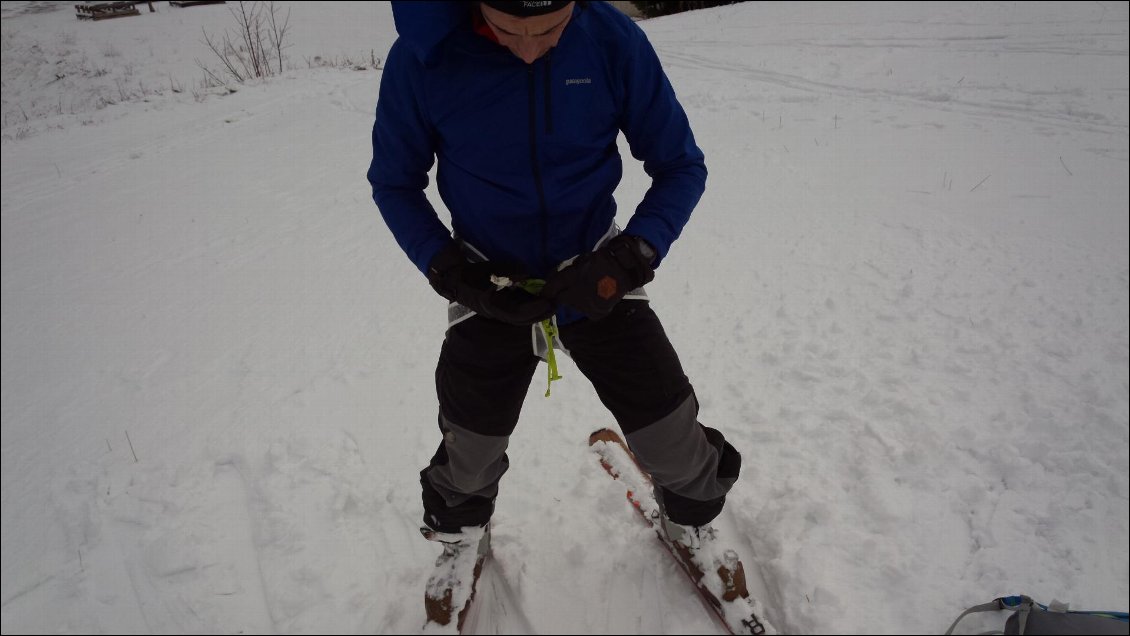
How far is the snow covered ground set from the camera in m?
1.91

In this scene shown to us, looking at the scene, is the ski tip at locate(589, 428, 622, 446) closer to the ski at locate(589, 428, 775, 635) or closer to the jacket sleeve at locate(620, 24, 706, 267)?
the ski at locate(589, 428, 775, 635)

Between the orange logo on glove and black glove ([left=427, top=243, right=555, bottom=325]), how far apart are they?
13 cm

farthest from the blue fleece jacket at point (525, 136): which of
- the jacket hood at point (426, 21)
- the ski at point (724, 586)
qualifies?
the ski at point (724, 586)

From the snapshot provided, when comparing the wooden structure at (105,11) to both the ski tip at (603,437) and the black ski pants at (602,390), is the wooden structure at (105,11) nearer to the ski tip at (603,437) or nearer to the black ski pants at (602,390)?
the ski tip at (603,437)

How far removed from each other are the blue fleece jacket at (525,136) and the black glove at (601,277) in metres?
0.09

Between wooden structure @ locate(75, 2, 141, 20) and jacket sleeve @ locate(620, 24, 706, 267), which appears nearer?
jacket sleeve @ locate(620, 24, 706, 267)

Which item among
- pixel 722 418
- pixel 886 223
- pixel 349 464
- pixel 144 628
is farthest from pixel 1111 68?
pixel 144 628

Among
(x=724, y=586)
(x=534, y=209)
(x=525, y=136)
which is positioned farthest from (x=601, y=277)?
(x=724, y=586)

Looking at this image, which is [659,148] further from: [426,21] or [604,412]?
[604,412]

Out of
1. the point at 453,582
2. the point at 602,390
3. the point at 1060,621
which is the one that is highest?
the point at 602,390

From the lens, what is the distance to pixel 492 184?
1376 millimetres

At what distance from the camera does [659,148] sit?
1.44 m

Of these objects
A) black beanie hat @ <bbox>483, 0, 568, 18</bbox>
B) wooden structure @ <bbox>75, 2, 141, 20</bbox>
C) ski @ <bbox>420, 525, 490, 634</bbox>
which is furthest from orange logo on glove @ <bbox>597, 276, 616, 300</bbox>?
wooden structure @ <bbox>75, 2, 141, 20</bbox>

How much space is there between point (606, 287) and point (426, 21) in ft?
2.28
